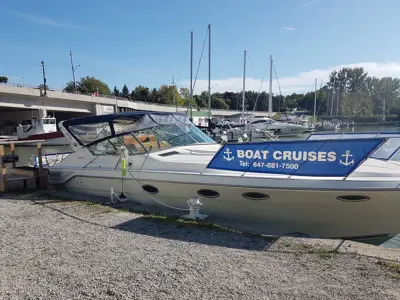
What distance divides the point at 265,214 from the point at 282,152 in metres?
1.22

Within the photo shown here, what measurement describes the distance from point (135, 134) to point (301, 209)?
13.7 feet

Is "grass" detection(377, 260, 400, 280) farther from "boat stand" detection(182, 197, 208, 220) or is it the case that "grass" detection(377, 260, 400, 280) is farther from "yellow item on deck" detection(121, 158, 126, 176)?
"yellow item on deck" detection(121, 158, 126, 176)

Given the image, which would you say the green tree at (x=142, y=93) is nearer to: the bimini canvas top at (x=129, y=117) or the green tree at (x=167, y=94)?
the green tree at (x=167, y=94)

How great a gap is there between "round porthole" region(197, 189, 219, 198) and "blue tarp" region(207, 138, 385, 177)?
0.50 m

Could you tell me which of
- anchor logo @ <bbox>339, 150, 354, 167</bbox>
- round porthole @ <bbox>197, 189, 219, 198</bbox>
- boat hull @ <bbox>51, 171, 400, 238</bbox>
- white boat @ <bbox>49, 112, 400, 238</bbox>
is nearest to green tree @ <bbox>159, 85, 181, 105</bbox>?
white boat @ <bbox>49, 112, 400, 238</bbox>

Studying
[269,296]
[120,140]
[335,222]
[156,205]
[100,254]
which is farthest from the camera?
[120,140]

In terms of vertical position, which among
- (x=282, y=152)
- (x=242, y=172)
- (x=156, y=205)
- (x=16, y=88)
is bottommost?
(x=156, y=205)

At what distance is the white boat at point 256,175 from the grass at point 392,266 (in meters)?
1.65

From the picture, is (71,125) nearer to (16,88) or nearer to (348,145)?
(348,145)

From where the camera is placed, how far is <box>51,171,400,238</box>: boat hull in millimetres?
5426

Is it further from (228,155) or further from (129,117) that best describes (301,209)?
(129,117)

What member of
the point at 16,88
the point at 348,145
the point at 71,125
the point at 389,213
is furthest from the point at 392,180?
the point at 16,88

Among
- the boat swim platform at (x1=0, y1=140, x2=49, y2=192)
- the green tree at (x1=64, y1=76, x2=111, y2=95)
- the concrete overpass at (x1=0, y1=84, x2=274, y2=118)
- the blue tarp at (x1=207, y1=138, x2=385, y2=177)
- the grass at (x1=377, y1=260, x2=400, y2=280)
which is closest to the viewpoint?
the grass at (x1=377, y1=260, x2=400, y2=280)

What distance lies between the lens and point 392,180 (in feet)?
17.5
